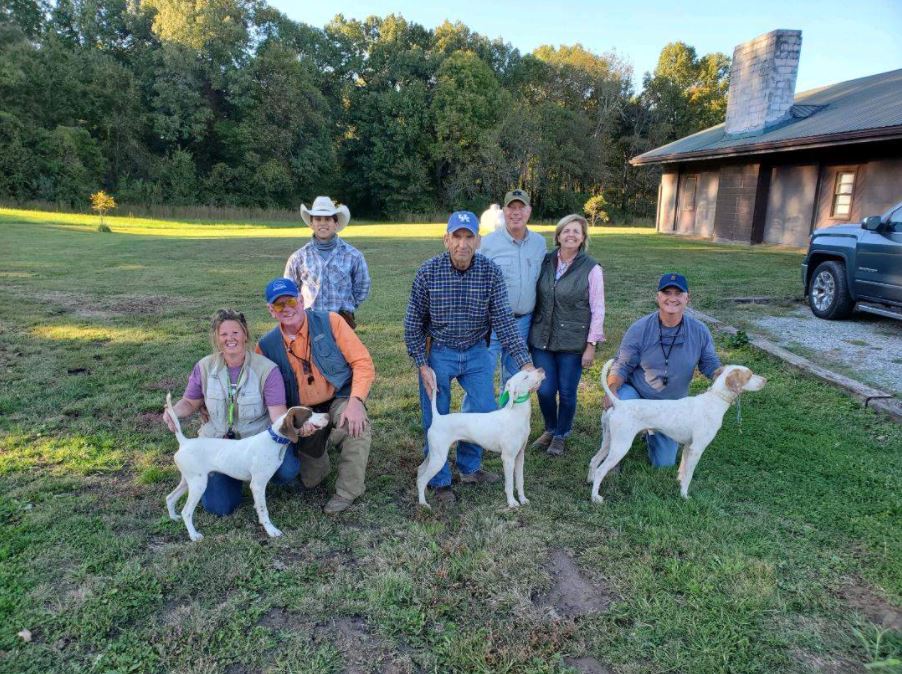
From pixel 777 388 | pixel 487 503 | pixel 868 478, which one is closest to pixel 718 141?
pixel 777 388

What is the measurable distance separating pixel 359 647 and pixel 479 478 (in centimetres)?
174

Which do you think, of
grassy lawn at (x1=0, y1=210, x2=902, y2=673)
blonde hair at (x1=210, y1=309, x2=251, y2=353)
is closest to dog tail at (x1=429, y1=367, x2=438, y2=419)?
grassy lawn at (x1=0, y1=210, x2=902, y2=673)

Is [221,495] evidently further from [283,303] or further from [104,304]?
[104,304]

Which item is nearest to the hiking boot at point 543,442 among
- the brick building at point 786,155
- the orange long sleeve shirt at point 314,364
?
the orange long sleeve shirt at point 314,364

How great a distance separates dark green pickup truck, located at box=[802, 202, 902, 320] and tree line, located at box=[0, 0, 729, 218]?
115 feet

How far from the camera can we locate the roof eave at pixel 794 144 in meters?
12.7

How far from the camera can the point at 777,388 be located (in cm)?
568

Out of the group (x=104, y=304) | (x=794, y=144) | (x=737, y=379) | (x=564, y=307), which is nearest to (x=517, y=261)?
(x=564, y=307)

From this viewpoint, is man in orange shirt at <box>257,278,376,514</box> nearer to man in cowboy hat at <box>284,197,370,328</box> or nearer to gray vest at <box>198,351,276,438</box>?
gray vest at <box>198,351,276,438</box>

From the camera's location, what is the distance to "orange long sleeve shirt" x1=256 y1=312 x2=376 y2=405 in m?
3.81

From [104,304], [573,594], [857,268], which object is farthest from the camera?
[104,304]

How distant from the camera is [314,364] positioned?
386cm

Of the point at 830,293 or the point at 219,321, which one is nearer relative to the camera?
the point at 219,321

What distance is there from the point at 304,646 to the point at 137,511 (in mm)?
1717
